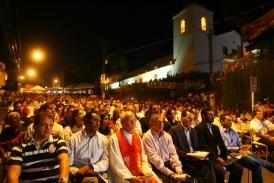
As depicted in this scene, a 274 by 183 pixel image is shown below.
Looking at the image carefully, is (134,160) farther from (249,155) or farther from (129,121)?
(249,155)

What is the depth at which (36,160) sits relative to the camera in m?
4.52

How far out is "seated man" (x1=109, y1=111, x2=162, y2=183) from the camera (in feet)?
19.0

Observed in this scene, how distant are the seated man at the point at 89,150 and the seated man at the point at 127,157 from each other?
196 mm

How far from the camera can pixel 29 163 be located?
4.50 m

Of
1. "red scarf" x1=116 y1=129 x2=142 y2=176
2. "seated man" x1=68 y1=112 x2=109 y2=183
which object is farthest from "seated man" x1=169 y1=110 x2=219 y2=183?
"seated man" x1=68 y1=112 x2=109 y2=183

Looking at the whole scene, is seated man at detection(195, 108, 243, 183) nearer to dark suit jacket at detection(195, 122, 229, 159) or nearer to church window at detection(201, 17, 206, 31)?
dark suit jacket at detection(195, 122, 229, 159)

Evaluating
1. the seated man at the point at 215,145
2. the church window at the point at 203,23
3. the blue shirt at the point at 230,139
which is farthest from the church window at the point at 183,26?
the seated man at the point at 215,145

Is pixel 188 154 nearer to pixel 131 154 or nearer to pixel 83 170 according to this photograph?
pixel 131 154

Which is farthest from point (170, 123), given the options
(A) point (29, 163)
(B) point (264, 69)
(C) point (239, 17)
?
(C) point (239, 17)

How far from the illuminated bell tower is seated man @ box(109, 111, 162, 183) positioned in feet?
133

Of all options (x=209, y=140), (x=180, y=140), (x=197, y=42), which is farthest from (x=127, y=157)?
(x=197, y=42)

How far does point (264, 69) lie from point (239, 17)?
745 centimetres

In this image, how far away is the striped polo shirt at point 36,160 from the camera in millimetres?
4496

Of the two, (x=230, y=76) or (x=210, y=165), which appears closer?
(x=210, y=165)
